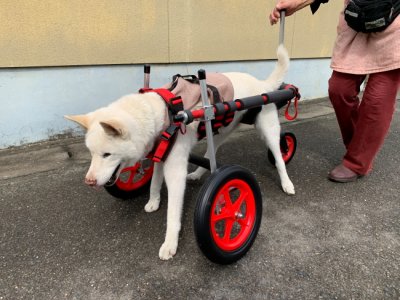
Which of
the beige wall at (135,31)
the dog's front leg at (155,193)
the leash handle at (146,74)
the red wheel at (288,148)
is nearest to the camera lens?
the leash handle at (146,74)

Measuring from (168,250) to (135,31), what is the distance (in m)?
2.74

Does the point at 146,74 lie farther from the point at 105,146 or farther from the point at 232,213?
the point at 232,213

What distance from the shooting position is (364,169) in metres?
2.71

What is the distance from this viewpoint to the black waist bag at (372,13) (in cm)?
215

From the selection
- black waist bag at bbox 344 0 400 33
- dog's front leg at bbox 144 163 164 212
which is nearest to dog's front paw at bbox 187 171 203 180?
dog's front leg at bbox 144 163 164 212

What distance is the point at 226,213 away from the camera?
1.75 m

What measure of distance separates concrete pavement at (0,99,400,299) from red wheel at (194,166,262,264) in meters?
0.15

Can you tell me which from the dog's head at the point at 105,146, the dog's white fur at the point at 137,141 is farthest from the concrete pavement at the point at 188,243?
the dog's head at the point at 105,146

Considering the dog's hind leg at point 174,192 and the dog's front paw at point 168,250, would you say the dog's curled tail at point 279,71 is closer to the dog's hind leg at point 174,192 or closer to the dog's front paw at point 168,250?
the dog's hind leg at point 174,192

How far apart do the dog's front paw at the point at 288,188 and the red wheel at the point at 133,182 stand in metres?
1.15

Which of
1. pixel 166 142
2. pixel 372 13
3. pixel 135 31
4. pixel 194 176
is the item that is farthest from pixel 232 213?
pixel 135 31

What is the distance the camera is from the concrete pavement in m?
1.66

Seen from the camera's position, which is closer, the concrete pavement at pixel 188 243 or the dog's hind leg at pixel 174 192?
the concrete pavement at pixel 188 243

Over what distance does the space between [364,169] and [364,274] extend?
124cm
